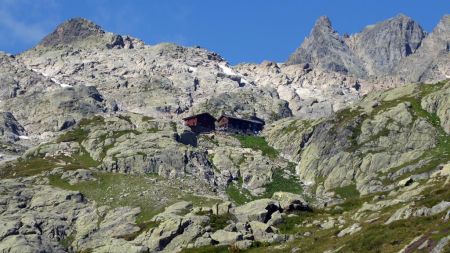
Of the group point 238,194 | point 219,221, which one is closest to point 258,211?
point 219,221

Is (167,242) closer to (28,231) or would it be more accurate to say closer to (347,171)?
(28,231)

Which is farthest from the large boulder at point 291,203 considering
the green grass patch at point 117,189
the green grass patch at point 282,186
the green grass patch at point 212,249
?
the green grass patch at point 282,186

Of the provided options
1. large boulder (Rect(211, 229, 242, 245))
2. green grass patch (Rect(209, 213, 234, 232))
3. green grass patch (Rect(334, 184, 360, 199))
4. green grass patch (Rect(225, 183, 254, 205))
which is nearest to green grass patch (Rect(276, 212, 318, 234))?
large boulder (Rect(211, 229, 242, 245))

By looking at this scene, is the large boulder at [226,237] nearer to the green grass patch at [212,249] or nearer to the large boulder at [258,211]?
the green grass patch at [212,249]

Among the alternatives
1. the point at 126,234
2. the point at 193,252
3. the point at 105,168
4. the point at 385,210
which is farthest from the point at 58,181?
the point at 385,210

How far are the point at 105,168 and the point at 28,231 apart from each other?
4899cm

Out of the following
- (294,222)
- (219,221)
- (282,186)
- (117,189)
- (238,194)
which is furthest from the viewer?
(282,186)

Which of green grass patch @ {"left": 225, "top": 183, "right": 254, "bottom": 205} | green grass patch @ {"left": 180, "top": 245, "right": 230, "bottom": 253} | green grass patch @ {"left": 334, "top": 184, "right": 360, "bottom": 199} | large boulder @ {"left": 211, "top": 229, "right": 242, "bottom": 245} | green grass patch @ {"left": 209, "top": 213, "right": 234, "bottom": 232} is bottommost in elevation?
green grass patch @ {"left": 180, "top": 245, "right": 230, "bottom": 253}

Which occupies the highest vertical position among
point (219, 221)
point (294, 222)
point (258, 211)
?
point (258, 211)

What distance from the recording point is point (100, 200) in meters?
169

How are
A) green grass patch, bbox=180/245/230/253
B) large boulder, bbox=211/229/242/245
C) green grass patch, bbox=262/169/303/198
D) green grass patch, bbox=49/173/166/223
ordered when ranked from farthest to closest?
green grass patch, bbox=262/169/303/198 < green grass patch, bbox=49/173/166/223 < large boulder, bbox=211/229/242/245 < green grass patch, bbox=180/245/230/253

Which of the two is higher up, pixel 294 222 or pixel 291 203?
pixel 291 203

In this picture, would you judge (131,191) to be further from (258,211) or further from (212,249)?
(212,249)

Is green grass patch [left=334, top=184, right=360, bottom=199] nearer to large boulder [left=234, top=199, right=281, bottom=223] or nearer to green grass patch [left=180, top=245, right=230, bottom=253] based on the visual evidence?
large boulder [left=234, top=199, right=281, bottom=223]
